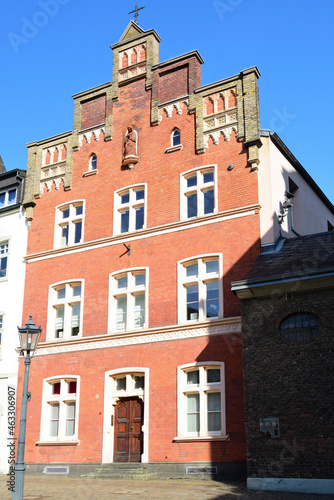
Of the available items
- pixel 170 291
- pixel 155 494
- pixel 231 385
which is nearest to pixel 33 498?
pixel 155 494

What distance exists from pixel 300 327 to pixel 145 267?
7650 mm

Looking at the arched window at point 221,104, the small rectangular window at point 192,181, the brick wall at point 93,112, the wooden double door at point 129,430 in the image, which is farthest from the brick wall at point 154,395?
the brick wall at point 93,112

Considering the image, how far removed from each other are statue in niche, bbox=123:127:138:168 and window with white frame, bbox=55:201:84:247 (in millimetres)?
2834

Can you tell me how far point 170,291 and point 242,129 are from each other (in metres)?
6.56

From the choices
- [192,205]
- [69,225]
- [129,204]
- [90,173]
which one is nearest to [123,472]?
[192,205]

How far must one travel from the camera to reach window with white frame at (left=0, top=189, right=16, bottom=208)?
28.0 m

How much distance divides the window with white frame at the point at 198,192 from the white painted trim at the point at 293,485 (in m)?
9.79

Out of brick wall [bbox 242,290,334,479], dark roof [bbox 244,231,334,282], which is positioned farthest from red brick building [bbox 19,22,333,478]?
brick wall [bbox 242,290,334,479]

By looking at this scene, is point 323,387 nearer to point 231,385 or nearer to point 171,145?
point 231,385

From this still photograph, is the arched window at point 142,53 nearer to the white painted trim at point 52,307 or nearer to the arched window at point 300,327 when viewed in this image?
the white painted trim at point 52,307

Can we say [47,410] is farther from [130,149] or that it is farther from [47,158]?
[47,158]

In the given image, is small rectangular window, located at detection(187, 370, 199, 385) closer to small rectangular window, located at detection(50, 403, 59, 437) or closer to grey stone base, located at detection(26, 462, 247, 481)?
grey stone base, located at detection(26, 462, 247, 481)

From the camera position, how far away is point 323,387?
15438 millimetres

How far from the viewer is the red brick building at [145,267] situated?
19891 millimetres
